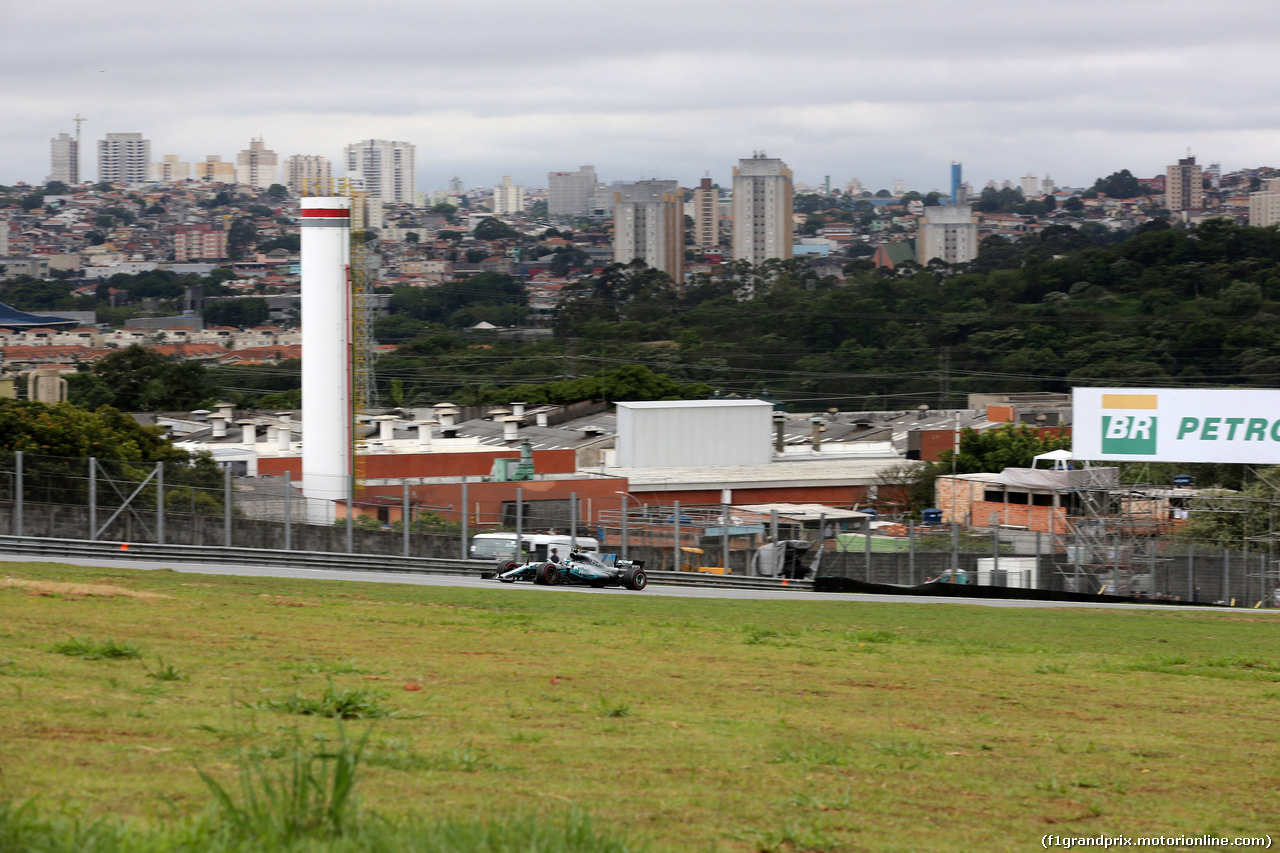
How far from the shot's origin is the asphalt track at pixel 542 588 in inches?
1136

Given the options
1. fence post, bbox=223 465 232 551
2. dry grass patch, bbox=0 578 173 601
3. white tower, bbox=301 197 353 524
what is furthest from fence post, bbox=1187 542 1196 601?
white tower, bbox=301 197 353 524

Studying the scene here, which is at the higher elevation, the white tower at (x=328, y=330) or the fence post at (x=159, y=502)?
the white tower at (x=328, y=330)

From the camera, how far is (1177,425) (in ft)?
127

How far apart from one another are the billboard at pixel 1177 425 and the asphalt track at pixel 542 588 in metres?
8.99

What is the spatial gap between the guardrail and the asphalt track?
48cm

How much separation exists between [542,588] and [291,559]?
818cm

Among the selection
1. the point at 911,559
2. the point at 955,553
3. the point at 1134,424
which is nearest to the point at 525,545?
the point at 911,559

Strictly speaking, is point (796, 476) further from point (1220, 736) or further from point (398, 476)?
point (1220, 736)

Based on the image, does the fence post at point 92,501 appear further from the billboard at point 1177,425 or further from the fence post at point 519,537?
the billboard at point 1177,425

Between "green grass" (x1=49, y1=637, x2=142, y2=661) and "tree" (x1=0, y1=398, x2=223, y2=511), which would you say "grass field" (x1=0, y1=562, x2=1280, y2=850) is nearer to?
"green grass" (x1=49, y1=637, x2=142, y2=661)

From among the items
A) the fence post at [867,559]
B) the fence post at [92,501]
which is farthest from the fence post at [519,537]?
the fence post at [92,501]

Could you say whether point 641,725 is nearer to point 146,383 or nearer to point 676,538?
point 676,538

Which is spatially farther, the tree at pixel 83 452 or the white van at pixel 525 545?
the white van at pixel 525 545

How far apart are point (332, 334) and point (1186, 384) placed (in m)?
69.6
